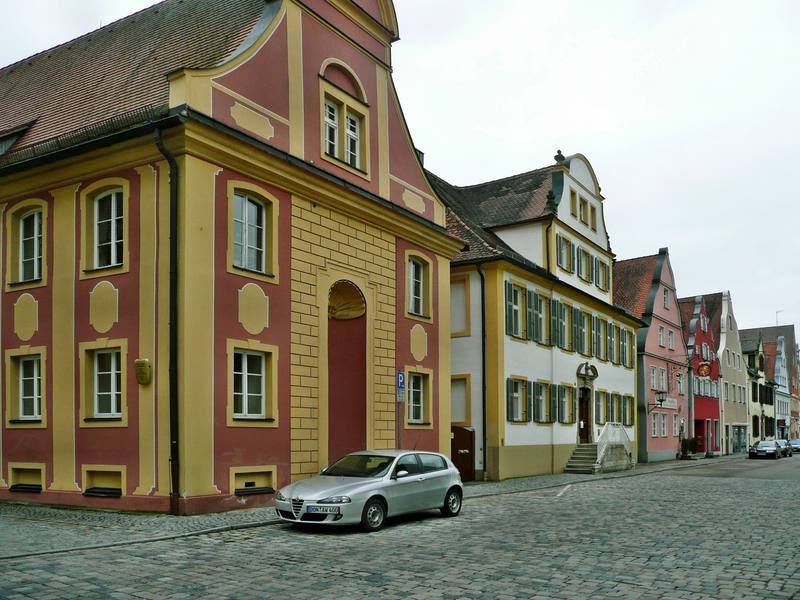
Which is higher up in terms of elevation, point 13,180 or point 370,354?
point 13,180

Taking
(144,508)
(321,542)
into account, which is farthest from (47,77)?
(321,542)

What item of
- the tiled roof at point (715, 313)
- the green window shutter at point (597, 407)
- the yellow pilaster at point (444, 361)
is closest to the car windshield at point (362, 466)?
the yellow pilaster at point (444, 361)

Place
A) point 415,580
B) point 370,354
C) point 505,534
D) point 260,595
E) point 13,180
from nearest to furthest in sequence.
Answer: point 260,595
point 415,580
point 505,534
point 13,180
point 370,354

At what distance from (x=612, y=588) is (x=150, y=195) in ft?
38.0

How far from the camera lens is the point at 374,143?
22.8 metres

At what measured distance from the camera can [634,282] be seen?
51.9m

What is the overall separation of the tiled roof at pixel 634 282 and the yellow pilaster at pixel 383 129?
3003 cm

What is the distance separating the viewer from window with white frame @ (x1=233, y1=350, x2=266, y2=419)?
17625mm

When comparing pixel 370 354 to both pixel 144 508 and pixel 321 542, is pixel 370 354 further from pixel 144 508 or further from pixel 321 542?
pixel 321 542

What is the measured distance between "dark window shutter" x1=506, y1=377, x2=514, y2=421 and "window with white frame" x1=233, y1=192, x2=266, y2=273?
13.8 m

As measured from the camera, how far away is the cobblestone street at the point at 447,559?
30.5ft

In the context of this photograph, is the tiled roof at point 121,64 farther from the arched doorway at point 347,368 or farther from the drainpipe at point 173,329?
the arched doorway at point 347,368

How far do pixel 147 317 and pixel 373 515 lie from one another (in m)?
5.90

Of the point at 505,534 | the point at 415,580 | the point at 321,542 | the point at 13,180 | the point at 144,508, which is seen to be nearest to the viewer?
the point at 415,580
